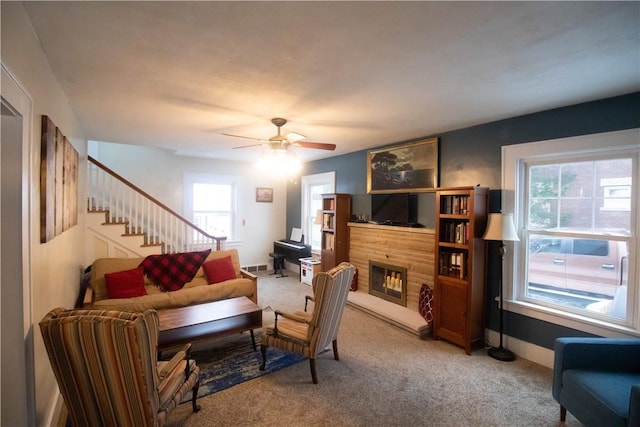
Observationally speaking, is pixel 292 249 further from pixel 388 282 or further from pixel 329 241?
pixel 388 282

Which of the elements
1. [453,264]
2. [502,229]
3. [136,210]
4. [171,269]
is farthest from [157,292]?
[502,229]

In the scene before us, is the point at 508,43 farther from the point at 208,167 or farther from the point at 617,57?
the point at 208,167

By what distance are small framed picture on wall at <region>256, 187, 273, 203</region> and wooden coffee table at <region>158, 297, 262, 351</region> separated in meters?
3.75

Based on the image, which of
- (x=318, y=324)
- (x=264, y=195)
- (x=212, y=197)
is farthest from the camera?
(x=264, y=195)

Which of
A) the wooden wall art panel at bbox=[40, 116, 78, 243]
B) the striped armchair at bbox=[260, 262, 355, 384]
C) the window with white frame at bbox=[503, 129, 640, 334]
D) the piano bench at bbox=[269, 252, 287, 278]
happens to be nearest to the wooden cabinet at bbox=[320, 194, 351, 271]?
the piano bench at bbox=[269, 252, 287, 278]

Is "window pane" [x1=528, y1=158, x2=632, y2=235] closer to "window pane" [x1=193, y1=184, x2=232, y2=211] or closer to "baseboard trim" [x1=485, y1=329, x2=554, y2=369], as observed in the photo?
"baseboard trim" [x1=485, y1=329, x2=554, y2=369]

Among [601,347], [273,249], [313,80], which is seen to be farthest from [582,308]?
[273,249]

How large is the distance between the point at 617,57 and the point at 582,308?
2156 mm

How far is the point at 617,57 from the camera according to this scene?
1.81 m

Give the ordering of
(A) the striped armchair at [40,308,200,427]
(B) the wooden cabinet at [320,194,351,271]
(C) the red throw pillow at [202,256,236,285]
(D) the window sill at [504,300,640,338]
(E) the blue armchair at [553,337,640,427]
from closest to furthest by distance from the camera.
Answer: (A) the striped armchair at [40,308,200,427] → (E) the blue armchair at [553,337,640,427] → (D) the window sill at [504,300,640,338] → (C) the red throw pillow at [202,256,236,285] → (B) the wooden cabinet at [320,194,351,271]

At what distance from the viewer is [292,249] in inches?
250

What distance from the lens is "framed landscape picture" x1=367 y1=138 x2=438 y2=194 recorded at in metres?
3.87

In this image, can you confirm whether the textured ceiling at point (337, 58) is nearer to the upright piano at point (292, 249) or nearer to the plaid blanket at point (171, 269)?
the plaid blanket at point (171, 269)

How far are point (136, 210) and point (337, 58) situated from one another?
4.25 metres
